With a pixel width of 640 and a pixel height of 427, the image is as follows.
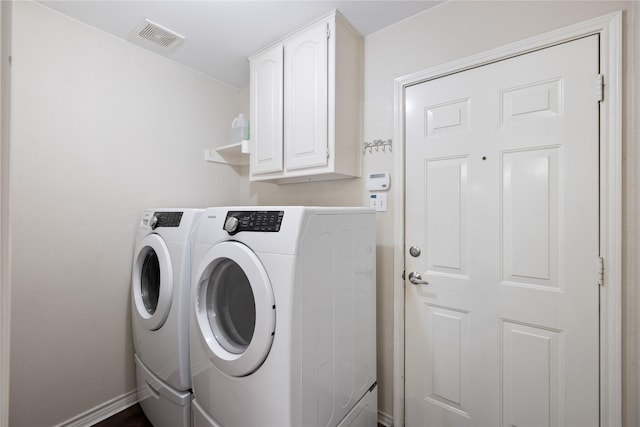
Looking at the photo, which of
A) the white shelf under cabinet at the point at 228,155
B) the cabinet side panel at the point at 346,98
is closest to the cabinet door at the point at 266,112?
the white shelf under cabinet at the point at 228,155

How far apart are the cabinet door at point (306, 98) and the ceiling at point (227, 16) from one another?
13 centimetres

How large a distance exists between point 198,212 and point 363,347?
1.14 meters

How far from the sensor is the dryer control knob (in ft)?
3.91

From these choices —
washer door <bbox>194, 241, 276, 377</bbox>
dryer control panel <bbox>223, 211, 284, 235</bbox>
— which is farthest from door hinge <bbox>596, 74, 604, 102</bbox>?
washer door <bbox>194, 241, 276, 377</bbox>

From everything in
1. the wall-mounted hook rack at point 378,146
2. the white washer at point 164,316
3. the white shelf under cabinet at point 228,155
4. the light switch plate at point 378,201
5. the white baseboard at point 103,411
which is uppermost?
the white shelf under cabinet at point 228,155

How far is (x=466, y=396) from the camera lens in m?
1.45

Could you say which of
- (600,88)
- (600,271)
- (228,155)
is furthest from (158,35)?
(600,271)

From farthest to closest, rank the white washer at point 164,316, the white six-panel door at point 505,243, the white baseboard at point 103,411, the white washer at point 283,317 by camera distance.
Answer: the white baseboard at point 103,411, the white washer at point 164,316, the white six-panel door at point 505,243, the white washer at point 283,317

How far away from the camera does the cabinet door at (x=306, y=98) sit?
162 cm

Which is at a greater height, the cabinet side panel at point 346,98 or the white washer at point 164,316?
the cabinet side panel at point 346,98

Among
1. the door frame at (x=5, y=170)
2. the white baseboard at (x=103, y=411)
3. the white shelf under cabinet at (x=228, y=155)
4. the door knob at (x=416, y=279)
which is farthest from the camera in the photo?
the white shelf under cabinet at (x=228, y=155)

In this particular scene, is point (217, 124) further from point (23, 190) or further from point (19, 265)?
point (19, 265)

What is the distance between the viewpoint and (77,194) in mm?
1689

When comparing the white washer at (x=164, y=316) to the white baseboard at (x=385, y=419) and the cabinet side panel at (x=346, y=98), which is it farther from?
the white baseboard at (x=385, y=419)
